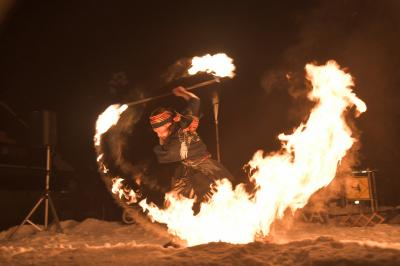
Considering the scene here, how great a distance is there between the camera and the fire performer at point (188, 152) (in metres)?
7.47

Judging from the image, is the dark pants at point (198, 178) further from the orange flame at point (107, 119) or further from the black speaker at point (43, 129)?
the black speaker at point (43, 129)

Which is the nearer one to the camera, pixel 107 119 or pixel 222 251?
pixel 222 251

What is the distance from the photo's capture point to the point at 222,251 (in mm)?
5539

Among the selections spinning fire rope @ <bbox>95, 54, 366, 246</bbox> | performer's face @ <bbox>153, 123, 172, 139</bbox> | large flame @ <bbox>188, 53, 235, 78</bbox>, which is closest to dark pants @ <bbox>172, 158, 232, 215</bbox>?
spinning fire rope @ <bbox>95, 54, 366, 246</bbox>

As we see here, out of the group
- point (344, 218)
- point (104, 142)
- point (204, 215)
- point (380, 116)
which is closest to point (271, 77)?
point (380, 116)

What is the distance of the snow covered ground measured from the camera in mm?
4910

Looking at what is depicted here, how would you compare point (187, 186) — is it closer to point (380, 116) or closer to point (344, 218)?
point (344, 218)

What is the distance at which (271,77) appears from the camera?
1244 cm

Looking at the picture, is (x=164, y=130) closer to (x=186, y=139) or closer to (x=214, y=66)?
(x=186, y=139)

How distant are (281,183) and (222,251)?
2.09 metres

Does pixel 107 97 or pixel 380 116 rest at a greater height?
pixel 107 97

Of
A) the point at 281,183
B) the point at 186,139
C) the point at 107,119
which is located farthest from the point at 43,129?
the point at 281,183

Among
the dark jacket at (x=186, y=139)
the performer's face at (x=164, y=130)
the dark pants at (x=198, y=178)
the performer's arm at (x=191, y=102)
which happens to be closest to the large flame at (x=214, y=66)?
the performer's arm at (x=191, y=102)

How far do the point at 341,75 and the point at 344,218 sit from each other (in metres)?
4.17
